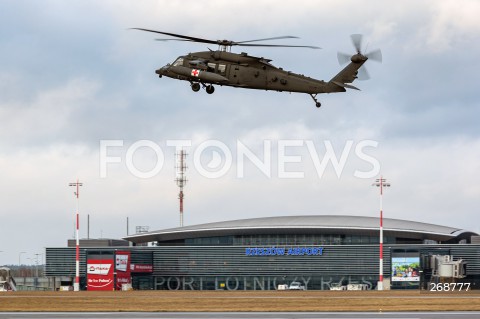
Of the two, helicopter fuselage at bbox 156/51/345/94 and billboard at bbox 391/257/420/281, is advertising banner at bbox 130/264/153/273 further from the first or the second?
helicopter fuselage at bbox 156/51/345/94

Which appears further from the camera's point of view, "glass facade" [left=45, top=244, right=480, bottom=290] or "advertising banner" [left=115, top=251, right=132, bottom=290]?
"glass facade" [left=45, top=244, right=480, bottom=290]

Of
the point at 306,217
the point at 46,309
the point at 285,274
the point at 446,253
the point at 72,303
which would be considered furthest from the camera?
the point at 306,217

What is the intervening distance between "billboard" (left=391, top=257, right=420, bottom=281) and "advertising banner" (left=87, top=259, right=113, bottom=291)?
145ft

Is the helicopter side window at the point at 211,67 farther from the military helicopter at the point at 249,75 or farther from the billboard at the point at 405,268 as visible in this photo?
the billboard at the point at 405,268

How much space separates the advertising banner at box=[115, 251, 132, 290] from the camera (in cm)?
14962

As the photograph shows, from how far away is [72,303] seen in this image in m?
88.2

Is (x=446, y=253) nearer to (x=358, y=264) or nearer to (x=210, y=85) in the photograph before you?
(x=358, y=264)

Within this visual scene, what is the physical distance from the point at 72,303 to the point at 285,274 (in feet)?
247

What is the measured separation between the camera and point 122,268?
152 m

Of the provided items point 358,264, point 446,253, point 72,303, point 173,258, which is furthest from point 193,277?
point 72,303

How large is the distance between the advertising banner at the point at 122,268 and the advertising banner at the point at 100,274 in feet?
5.02

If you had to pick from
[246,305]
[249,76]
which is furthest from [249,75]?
[246,305]

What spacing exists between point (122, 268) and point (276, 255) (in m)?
26.8

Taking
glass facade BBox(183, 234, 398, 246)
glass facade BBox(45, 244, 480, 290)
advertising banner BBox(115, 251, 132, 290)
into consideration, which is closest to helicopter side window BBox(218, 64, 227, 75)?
advertising banner BBox(115, 251, 132, 290)
